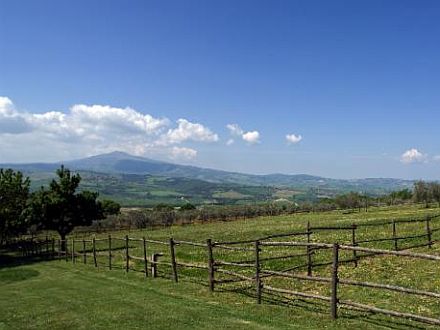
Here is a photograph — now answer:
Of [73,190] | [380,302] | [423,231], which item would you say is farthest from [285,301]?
[73,190]

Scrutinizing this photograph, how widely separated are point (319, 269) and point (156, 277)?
8312 mm

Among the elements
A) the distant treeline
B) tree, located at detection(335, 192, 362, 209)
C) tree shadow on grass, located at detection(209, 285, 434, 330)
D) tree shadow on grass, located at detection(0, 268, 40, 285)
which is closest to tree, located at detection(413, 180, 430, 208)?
the distant treeline

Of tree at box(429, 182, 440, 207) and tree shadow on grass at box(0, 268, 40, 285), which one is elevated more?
tree at box(429, 182, 440, 207)

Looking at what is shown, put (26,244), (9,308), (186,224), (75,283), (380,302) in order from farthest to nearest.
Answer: (186,224), (26,244), (75,283), (9,308), (380,302)

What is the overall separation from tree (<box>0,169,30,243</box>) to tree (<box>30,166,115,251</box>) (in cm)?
124

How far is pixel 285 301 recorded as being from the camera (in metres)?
17.7

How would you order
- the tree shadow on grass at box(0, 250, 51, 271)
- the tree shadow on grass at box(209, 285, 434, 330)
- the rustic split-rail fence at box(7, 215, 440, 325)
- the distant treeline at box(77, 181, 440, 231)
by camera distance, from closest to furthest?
the tree shadow on grass at box(209, 285, 434, 330) < the rustic split-rail fence at box(7, 215, 440, 325) < the tree shadow on grass at box(0, 250, 51, 271) < the distant treeline at box(77, 181, 440, 231)

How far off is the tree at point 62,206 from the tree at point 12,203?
4.07ft

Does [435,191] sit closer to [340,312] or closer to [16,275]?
[16,275]

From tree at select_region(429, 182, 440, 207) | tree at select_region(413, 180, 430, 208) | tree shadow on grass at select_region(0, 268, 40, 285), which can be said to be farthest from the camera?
tree at select_region(413, 180, 430, 208)

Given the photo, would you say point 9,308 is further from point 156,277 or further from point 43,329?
point 156,277

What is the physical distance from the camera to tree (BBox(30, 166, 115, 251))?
54.4m

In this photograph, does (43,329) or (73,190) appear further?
(73,190)

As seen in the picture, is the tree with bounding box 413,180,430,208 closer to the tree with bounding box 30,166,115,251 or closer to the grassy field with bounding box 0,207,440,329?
the tree with bounding box 30,166,115,251
